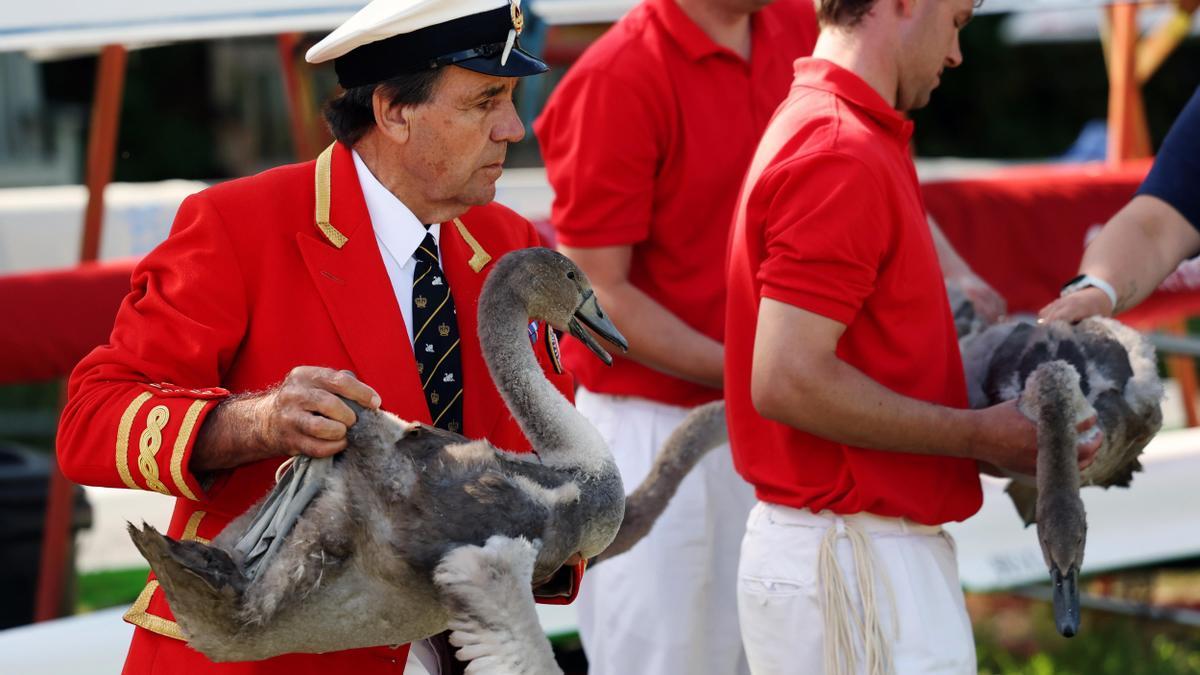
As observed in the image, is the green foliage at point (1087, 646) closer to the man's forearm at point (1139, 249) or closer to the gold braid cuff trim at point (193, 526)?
the man's forearm at point (1139, 249)

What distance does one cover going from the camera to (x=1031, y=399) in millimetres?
3021

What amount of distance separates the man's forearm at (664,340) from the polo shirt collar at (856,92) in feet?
2.79

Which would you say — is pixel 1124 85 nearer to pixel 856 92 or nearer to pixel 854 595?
pixel 856 92

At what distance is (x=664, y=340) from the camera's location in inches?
150

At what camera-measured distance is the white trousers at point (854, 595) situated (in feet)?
9.88

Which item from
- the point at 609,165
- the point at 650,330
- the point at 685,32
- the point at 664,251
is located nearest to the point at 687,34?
the point at 685,32

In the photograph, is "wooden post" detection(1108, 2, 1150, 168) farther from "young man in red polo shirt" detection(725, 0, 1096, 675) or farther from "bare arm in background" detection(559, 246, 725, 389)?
"young man in red polo shirt" detection(725, 0, 1096, 675)

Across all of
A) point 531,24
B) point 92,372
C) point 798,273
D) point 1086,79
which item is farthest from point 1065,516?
point 1086,79

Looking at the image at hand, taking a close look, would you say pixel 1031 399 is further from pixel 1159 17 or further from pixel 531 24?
pixel 1159 17

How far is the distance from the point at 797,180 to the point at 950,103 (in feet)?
52.8

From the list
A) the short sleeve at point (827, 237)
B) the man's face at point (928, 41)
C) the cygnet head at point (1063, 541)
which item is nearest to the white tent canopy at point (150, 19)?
the man's face at point (928, 41)

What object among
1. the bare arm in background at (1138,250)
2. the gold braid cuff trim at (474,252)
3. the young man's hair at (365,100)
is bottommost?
the gold braid cuff trim at (474,252)

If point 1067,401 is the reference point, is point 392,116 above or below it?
above

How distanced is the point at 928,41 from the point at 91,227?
346 centimetres
